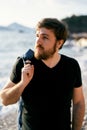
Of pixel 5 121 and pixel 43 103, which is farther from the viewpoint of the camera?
pixel 5 121

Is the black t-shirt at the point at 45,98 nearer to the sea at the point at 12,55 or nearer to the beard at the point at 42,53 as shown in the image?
the beard at the point at 42,53

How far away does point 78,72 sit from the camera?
3932mm

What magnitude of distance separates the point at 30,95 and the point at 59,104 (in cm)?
27

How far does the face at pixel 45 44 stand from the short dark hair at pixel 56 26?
4 centimetres

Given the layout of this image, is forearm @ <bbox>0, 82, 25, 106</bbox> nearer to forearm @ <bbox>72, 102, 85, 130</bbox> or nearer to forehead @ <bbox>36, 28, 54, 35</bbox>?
forehead @ <bbox>36, 28, 54, 35</bbox>

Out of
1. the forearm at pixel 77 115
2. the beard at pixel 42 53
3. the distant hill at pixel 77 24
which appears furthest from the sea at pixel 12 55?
the distant hill at pixel 77 24

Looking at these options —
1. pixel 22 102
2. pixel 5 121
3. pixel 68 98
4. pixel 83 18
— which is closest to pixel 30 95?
pixel 22 102

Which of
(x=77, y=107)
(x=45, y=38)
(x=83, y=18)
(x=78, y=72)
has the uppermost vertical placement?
(x=45, y=38)

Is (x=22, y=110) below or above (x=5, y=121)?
above

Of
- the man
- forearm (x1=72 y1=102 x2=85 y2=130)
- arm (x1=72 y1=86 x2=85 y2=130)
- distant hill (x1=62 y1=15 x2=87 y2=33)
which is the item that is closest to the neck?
the man

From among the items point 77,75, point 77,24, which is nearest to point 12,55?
point 77,75

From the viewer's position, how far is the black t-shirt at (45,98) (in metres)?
3.66

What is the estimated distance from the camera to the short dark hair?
3725 mm

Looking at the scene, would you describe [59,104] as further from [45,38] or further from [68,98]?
[45,38]
